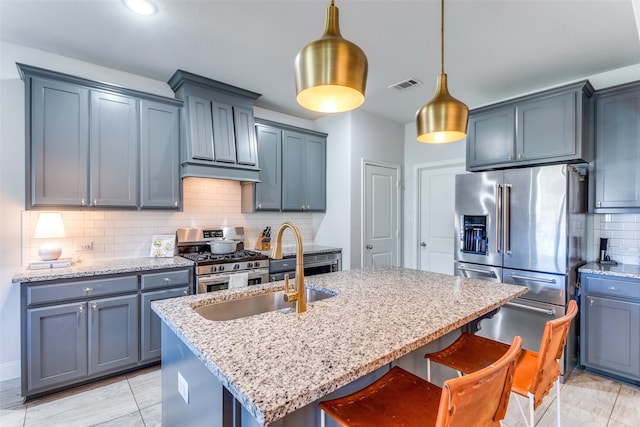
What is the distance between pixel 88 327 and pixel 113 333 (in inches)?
Result: 7.3

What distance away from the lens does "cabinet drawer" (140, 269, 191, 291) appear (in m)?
2.70

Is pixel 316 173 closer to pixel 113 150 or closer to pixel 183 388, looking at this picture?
pixel 113 150

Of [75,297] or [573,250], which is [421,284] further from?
[75,297]

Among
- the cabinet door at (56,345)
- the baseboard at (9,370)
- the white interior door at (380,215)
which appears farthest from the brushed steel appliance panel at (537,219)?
the baseboard at (9,370)

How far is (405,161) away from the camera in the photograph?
15.8 feet

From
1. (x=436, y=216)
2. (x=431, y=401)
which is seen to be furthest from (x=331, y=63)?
(x=436, y=216)

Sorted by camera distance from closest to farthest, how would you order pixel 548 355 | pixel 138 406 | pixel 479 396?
1. pixel 479 396
2. pixel 548 355
3. pixel 138 406

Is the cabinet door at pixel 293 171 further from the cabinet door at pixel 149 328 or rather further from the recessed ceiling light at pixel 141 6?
the recessed ceiling light at pixel 141 6

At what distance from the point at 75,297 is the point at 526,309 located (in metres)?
3.72

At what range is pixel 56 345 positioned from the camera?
7.71 feet

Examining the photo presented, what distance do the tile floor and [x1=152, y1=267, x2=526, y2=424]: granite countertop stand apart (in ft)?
3.61


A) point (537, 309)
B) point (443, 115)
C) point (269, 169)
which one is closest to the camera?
point (443, 115)

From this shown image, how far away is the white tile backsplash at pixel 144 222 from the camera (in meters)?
2.83

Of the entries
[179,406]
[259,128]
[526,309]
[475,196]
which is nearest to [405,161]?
[475,196]
